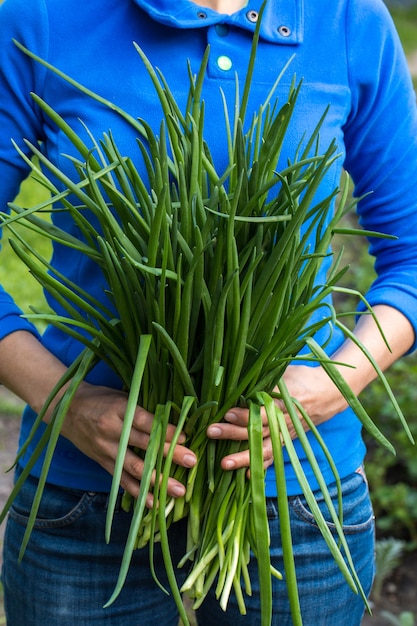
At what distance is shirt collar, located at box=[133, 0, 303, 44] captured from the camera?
114cm

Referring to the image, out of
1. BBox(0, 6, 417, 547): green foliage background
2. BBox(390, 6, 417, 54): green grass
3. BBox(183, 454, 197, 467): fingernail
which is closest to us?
BBox(183, 454, 197, 467): fingernail

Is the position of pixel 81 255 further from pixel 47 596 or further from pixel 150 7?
pixel 47 596

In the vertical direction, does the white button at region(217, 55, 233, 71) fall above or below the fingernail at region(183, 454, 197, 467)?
above

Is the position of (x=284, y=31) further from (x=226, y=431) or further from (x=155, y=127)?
(x=226, y=431)

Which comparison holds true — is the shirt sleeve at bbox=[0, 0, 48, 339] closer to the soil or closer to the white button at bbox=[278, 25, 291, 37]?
the white button at bbox=[278, 25, 291, 37]

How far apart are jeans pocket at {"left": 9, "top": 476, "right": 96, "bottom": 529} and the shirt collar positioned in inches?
24.2

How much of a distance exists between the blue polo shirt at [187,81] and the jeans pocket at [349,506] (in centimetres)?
2

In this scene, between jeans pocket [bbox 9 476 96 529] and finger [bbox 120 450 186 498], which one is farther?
jeans pocket [bbox 9 476 96 529]

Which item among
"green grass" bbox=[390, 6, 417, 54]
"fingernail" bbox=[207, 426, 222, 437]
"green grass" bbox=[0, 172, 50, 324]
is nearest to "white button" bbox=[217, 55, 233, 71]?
"fingernail" bbox=[207, 426, 222, 437]

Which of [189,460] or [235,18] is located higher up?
Result: [235,18]

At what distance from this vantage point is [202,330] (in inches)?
38.4

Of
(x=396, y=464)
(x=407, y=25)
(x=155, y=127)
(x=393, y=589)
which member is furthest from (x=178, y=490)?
(x=407, y=25)

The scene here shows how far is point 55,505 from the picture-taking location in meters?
1.16

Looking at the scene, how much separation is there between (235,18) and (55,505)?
673 mm
